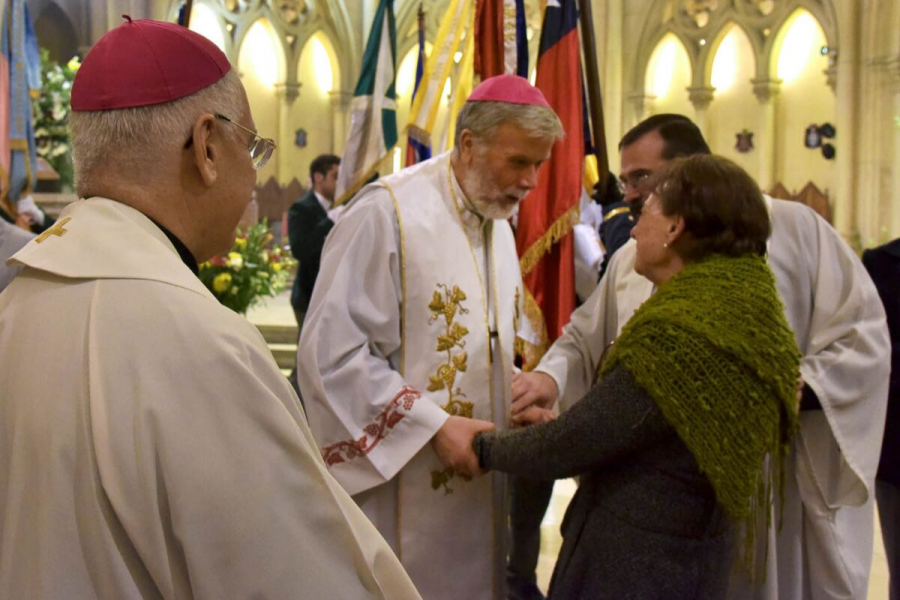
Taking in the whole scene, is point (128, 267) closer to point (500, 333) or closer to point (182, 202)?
point (182, 202)

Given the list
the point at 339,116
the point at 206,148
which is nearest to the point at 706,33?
the point at 339,116

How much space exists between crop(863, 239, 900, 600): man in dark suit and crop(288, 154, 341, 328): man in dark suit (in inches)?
153

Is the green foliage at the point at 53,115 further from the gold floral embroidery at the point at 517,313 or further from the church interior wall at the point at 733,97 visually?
the church interior wall at the point at 733,97

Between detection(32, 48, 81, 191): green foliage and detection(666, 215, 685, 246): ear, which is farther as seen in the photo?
detection(32, 48, 81, 191): green foliage

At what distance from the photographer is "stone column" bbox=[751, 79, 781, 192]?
37.9 feet

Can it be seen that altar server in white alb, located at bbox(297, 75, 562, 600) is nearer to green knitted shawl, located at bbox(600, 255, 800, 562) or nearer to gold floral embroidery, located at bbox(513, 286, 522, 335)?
gold floral embroidery, located at bbox(513, 286, 522, 335)

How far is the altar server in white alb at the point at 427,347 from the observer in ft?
7.91

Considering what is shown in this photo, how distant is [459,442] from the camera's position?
234 cm

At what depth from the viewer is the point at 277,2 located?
13656mm

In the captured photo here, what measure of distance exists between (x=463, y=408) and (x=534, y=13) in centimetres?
1044

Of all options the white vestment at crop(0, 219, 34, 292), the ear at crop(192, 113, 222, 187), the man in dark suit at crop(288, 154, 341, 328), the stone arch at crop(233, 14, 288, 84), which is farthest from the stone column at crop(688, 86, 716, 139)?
the ear at crop(192, 113, 222, 187)

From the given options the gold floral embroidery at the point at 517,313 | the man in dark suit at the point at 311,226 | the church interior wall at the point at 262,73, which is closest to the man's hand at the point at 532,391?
the gold floral embroidery at the point at 517,313

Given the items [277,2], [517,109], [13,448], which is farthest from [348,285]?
[277,2]

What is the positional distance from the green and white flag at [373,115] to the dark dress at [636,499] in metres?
3.61
